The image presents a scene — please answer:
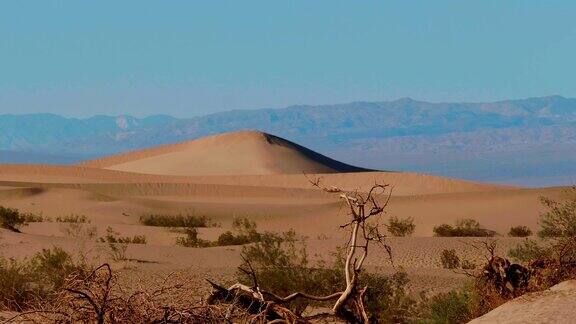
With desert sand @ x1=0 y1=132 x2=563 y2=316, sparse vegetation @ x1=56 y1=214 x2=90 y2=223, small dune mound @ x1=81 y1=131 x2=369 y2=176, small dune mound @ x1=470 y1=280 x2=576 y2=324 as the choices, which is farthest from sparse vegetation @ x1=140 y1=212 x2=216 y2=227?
small dune mound @ x1=81 y1=131 x2=369 y2=176

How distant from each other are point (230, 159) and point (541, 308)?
91.9 metres

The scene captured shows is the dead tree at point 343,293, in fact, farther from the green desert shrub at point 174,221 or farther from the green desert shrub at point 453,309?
the green desert shrub at point 174,221

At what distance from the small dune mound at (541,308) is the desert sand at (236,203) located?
8.74 feet

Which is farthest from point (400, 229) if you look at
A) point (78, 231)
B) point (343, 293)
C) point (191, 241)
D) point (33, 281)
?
point (343, 293)

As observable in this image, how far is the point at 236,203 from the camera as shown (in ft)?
185

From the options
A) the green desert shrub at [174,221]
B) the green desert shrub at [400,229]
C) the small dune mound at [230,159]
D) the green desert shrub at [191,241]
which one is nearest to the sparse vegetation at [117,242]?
the green desert shrub at [191,241]

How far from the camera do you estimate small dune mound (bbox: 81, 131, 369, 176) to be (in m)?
98.3

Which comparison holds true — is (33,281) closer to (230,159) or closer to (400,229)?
(400,229)

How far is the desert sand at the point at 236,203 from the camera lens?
87.6ft

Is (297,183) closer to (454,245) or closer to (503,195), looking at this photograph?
(503,195)

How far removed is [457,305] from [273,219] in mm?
32357

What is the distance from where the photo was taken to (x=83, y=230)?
35.6 metres

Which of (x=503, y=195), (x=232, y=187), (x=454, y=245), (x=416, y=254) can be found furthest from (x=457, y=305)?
(x=232, y=187)

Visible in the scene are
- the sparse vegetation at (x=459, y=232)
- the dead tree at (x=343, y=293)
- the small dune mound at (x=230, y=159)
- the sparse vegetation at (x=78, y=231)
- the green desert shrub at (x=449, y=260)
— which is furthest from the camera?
the small dune mound at (x=230, y=159)
